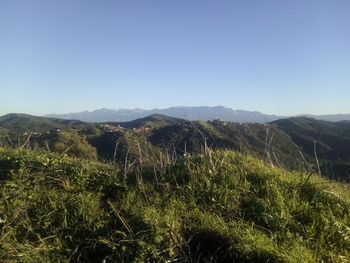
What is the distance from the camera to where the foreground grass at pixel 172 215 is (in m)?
3.54

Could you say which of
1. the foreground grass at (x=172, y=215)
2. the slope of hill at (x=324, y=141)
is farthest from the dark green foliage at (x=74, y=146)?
the slope of hill at (x=324, y=141)

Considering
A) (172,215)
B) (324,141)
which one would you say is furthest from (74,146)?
(324,141)

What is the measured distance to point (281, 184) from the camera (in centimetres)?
551

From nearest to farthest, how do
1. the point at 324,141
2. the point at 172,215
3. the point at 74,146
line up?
the point at 172,215, the point at 74,146, the point at 324,141

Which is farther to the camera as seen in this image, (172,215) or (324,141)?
(324,141)

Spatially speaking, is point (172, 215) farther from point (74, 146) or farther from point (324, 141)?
point (324, 141)

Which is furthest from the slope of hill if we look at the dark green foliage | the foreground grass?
the foreground grass

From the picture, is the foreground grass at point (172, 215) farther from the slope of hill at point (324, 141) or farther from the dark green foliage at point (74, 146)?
the slope of hill at point (324, 141)

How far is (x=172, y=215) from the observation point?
4.35 m

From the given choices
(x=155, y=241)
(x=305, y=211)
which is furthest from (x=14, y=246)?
(x=305, y=211)

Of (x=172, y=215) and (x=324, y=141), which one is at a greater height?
(x=172, y=215)

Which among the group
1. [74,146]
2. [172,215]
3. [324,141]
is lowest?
[324,141]

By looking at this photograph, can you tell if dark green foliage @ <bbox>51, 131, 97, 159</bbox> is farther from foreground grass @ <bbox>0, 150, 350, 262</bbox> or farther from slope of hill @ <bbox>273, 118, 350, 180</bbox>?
slope of hill @ <bbox>273, 118, 350, 180</bbox>

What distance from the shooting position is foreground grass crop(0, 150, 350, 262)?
3.54 m
